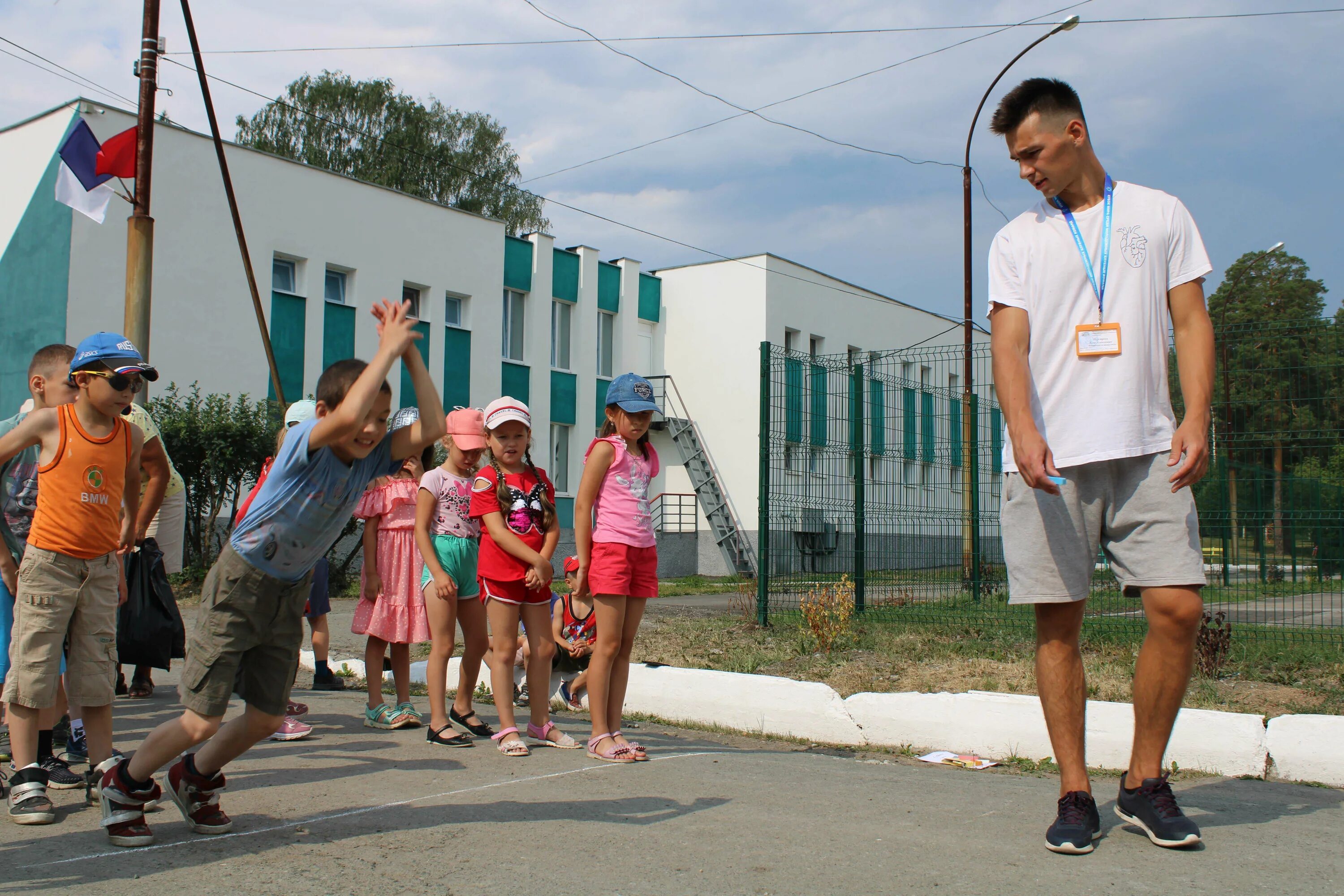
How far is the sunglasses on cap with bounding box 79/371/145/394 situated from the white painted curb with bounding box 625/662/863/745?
12.1 feet

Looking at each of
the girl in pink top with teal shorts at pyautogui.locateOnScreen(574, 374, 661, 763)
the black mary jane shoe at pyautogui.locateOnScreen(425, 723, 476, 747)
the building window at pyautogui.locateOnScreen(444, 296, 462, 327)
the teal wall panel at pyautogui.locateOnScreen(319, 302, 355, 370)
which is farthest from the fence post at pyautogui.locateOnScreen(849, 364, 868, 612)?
the building window at pyautogui.locateOnScreen(444, 296, 462, 327)

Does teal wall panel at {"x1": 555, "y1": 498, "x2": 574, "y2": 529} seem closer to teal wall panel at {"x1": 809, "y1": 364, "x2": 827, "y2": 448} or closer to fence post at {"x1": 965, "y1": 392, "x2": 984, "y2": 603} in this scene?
teal wall panel at {"x1": 809, "y1": 364, "x2": 827, "y2": 448}

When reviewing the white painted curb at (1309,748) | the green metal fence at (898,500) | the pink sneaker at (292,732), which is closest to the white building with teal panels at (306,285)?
the green metal fence at (898,500)

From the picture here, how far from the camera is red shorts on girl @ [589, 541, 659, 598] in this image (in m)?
4.96

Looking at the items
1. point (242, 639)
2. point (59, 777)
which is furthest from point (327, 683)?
point (242, 639)

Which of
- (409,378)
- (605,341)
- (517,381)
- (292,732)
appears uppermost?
(605,341)

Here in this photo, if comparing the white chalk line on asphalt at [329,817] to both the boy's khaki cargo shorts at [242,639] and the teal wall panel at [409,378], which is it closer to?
the boy's khaki cargo shorts at [242,639]

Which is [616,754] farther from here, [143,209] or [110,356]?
[143,209]

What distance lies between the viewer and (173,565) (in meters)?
6.55

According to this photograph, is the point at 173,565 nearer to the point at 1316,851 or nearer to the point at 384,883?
the point at 384,883

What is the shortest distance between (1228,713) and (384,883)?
4.01 m

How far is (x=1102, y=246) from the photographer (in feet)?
11.3

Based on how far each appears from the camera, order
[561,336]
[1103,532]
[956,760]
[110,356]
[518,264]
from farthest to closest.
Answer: [561,336] → [518,264] → [956,760] → [110,356] → [1103,532]

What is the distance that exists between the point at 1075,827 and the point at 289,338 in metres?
19.2
